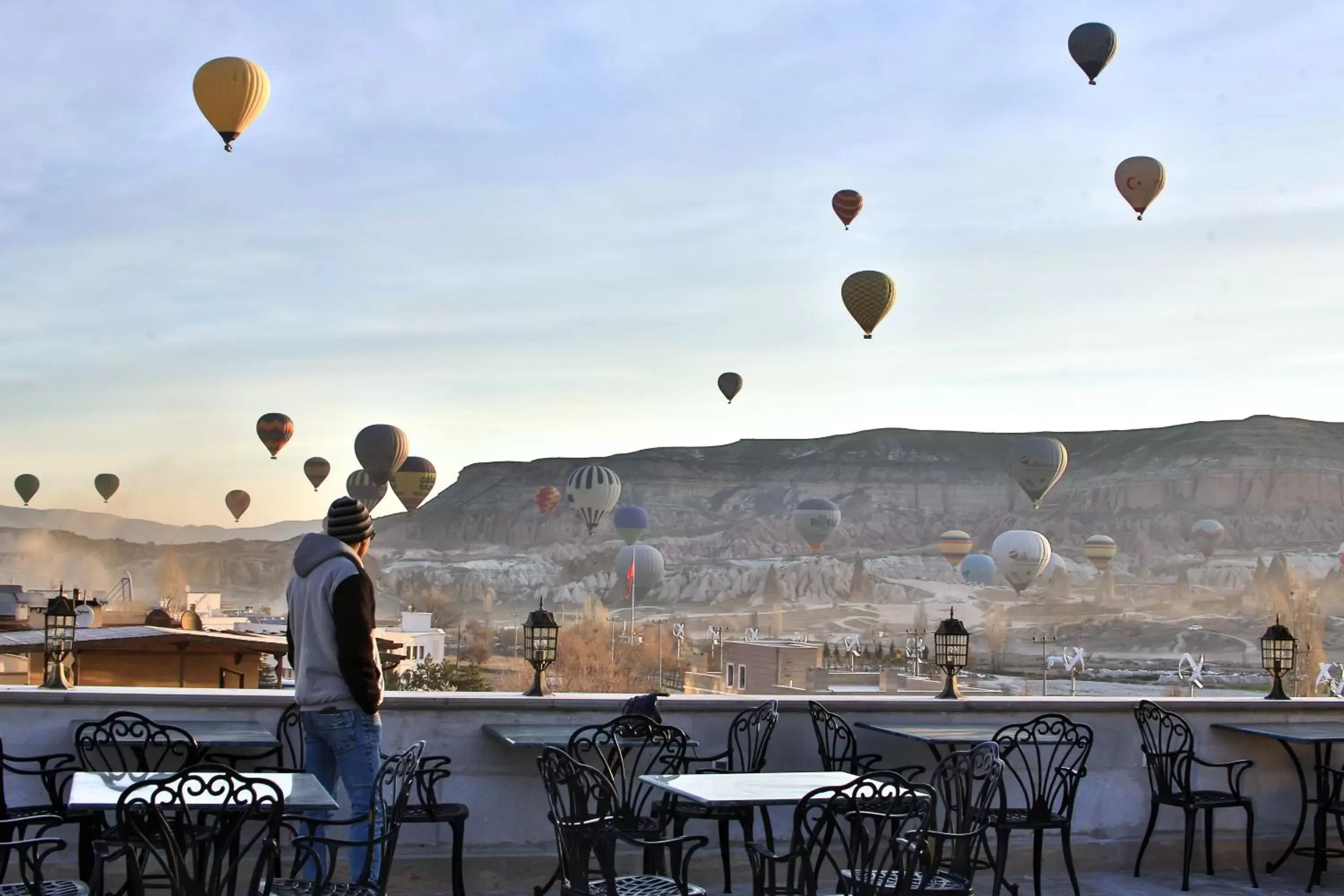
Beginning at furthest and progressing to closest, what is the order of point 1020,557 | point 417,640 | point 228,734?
point 1020,557, point 417,640, point 228,734

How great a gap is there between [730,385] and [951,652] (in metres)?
43.1

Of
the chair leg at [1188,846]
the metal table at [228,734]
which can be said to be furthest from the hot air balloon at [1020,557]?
the metal table at [228,734]

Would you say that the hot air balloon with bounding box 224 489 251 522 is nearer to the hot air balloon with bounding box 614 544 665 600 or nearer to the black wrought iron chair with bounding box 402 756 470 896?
the hot air balloon with bounding box 614 544 665 600

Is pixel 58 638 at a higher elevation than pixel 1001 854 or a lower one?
higher

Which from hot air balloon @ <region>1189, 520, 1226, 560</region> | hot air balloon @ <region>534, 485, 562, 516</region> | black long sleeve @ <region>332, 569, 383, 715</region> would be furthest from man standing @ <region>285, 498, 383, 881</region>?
hot air balloon @ <region>1189, 520, 1226, 560</region>

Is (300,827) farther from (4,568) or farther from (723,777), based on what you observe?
(4,568)

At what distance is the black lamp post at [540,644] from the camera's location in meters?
7.21

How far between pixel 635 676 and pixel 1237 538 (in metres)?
89.0

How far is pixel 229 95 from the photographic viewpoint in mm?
24594

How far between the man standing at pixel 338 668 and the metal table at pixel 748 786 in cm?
103

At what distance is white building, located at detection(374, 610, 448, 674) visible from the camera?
47.9 meters

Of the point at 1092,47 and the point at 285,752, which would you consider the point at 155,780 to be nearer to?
the point at 285,752

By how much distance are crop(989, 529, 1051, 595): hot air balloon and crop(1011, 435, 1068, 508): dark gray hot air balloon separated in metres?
20.3

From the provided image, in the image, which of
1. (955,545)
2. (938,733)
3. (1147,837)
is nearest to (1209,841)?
(1147,837)
